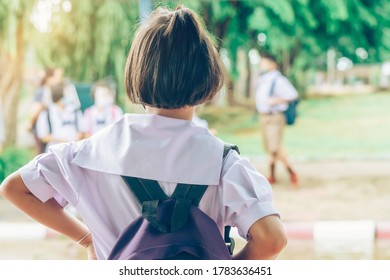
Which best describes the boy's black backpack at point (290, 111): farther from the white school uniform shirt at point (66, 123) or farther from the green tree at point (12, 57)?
the green tree at point (12, 57)

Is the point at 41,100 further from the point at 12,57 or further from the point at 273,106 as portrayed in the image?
the point at 273,106

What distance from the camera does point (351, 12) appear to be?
5.50 metres

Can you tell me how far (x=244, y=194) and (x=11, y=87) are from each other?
4.96m

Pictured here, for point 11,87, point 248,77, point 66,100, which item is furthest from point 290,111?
point 11,87

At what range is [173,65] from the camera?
1.00m

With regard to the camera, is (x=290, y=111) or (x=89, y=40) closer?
(x=290, y=111)

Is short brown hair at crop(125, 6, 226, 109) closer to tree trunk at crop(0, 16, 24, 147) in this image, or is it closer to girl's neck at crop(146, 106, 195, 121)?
girl's neck at crop(146, 106, 195, 121)

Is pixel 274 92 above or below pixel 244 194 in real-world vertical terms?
below

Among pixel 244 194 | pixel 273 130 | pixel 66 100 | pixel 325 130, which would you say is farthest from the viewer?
pixel 325 130

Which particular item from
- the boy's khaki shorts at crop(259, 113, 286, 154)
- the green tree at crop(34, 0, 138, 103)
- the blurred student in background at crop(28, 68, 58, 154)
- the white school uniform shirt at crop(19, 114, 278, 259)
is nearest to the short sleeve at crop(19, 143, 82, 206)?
the white school uniform shirt at crop(19, 114, 278, 259)

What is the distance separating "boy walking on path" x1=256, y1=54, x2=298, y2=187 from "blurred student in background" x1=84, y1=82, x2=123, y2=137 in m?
1.09

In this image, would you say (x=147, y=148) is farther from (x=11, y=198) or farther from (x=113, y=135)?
(x=11, y=198)

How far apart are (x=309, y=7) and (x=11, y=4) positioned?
7.28ft
